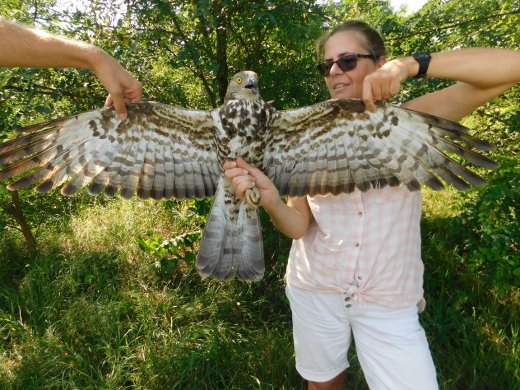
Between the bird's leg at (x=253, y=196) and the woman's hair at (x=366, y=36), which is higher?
the woman's hair at (x=366, y=36)

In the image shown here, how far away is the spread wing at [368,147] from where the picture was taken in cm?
207

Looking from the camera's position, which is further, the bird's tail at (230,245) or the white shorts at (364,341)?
the bird's tail at (230,245)

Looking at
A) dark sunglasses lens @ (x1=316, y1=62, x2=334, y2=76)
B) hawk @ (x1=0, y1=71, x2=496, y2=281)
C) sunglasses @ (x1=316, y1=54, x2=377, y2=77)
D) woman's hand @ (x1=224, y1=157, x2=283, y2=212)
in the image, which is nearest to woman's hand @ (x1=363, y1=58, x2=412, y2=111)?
hawk @ (x1=0, y1=71, x2=496, y2=281)

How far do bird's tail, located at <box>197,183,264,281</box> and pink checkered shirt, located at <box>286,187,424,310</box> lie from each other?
45 centimetres

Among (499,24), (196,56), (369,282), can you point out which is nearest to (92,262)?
(196,56)

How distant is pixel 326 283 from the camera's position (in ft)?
7.02

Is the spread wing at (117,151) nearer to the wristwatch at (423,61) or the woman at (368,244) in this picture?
the woman at (368,244)

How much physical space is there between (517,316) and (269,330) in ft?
7.33

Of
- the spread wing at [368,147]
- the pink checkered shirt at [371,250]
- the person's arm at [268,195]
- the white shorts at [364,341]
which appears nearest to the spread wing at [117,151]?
the person's arm at [268,195]

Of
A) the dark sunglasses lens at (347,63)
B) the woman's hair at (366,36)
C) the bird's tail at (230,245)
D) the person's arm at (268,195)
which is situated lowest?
the bird's tail at (230,245)

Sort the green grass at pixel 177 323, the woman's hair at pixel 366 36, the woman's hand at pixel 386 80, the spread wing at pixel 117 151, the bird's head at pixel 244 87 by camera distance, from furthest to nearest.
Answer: the green grass at pixel 177 323 → the bird's head at pixel 244 87 → the spread wing at pixel 117 151 → the woman's hair at pixel 366 36 → the woman's hand at pixel 386 80

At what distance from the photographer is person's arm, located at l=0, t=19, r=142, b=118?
79.4 inches

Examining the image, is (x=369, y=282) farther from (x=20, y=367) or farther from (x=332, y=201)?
(x=20, y=367)

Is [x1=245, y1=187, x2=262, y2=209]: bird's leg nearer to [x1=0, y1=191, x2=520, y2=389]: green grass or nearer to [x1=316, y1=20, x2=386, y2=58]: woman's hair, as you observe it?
[x1=316, y1=20, x2=386, y2=58]: woman's hair
